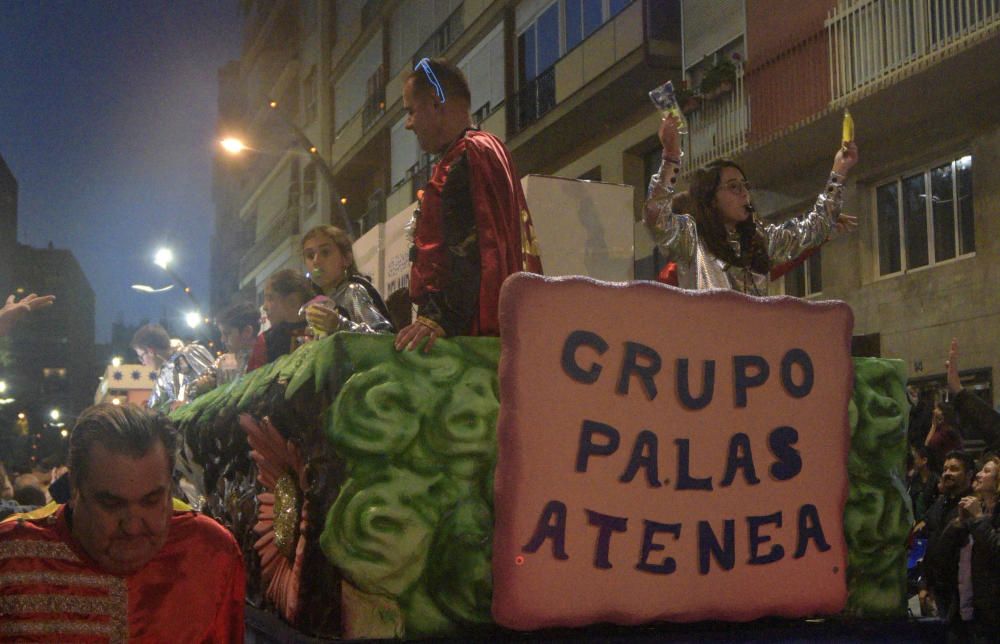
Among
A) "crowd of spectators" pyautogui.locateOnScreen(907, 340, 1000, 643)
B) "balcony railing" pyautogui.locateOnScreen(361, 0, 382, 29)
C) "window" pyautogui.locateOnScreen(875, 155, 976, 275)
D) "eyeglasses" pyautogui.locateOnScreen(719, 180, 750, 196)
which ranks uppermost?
"balcony railing" pyautogui.locateOnScreen(361, 0, 382, 29)

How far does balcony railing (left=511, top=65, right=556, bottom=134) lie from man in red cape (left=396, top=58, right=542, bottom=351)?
47.7ft

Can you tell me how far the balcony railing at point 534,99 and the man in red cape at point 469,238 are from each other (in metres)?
14.5

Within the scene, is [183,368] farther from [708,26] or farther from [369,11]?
[369,11]

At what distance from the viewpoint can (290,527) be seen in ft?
10.5

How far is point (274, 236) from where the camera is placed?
110 feet

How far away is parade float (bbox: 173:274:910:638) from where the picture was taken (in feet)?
9.49

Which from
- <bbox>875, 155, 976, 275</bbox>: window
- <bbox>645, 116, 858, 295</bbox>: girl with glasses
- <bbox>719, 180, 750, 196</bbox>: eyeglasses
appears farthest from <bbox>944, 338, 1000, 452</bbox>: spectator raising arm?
<bbox>875, 155, 976, 275</bbox>: window

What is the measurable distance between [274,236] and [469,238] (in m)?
30.9

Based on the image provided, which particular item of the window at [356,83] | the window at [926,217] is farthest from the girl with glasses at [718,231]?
the window at [356,83]

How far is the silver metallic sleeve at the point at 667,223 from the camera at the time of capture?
13.1 feet

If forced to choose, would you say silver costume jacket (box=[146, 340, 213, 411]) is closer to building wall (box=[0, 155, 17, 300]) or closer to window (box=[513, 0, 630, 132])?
window (box=[513, 0, 630, 132])

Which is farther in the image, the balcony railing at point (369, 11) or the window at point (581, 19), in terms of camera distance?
the balcony railing at point (369, 11)

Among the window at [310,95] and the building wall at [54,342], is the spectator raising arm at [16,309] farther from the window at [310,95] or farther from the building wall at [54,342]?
the building wall at [54,342]

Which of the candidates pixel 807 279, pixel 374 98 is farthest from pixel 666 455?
pixel 374 98
